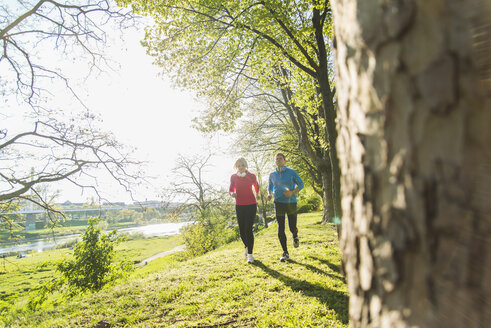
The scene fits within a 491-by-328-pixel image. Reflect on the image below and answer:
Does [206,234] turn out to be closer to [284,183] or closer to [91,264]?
[91,264]

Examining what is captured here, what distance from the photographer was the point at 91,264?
268 inches

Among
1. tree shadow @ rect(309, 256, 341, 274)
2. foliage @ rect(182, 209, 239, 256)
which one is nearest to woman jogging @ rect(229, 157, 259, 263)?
tree shadow @ rect(309, 256, 341, 274)

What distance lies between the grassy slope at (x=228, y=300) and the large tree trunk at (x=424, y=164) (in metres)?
2.50

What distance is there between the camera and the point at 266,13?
5.95 m

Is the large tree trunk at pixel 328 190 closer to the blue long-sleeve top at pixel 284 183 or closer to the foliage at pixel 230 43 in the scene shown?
the foliage at pixel 230 43

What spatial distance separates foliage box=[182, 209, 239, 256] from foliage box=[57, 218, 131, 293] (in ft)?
44.5

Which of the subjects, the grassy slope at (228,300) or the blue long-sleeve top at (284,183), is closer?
the grassy slope at (228,300)

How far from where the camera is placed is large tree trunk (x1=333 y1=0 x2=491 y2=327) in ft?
2.03

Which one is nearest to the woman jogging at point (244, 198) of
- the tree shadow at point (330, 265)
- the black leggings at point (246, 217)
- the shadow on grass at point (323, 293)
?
the black leggings at point (246, 217)

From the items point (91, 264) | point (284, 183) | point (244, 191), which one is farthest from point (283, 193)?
point (91, 264)

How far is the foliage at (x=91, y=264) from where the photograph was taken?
261 inches

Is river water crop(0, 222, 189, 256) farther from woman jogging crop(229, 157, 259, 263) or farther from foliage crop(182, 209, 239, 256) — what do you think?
woman jogging crop(229, 157, 259, 263)

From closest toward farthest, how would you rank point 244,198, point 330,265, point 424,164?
point 424,164, point 330,265, point 244,198

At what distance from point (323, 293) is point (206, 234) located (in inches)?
801
